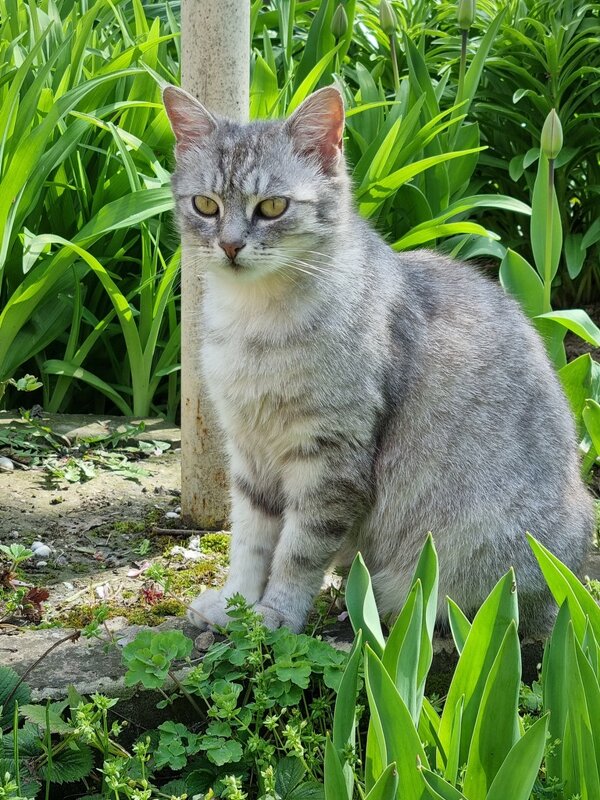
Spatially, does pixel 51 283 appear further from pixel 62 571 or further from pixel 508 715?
pixel 508 715

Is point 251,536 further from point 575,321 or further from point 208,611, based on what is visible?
point 575,321

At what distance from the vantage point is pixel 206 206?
7.38 ft

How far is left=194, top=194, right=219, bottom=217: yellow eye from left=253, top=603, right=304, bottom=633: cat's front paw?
3.09ft

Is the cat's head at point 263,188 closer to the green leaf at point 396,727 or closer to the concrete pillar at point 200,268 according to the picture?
the concrete pillar at point 200,268

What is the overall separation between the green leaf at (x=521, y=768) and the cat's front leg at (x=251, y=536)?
1057 millimetres

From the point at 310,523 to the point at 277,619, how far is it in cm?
24

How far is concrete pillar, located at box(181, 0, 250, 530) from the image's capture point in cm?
256

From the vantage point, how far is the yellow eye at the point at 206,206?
2.23 m

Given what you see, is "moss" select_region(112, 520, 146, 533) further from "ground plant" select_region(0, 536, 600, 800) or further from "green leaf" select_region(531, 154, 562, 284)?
"green leaf" select_region(531, 154, 562, 284)

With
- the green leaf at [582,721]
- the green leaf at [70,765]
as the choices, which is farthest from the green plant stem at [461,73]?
the green leaf at [70,765]

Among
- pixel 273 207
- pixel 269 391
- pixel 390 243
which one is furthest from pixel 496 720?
pixel 390 243

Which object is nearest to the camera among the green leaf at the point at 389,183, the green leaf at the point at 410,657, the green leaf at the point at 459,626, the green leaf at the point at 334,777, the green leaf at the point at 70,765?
the green leaf at the point at 334,777

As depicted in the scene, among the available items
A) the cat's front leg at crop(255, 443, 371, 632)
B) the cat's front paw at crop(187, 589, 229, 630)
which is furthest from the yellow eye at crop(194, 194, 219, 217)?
the cat's front paw at crop(187, 589, 229, 630)

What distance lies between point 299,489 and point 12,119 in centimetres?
166
